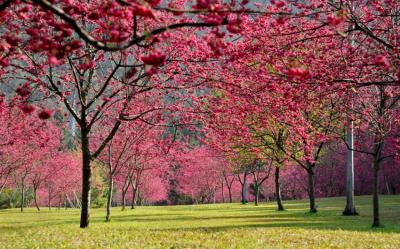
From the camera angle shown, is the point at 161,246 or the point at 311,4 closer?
the point at 161,246

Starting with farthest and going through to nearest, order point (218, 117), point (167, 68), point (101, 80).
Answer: point (101, 80), point (218, 117), point (167, 68)

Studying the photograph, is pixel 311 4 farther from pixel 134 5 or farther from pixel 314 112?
pixel 314 112

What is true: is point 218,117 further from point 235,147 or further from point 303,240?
point 235,147

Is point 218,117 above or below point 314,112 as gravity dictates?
below

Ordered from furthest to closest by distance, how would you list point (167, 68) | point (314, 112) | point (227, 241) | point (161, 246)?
1. point (314, 112)
2. point (167, 68)
3. point (227, 241)
4. point (161, 246)

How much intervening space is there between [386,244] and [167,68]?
974 centimetres

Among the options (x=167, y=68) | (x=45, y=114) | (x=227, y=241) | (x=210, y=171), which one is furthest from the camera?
(x=210, y=171)

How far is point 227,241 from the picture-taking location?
14.1 meters

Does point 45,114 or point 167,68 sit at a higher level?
point 167,68

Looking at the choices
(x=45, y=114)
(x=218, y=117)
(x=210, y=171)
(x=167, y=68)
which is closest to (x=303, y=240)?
(x=218, y=117)

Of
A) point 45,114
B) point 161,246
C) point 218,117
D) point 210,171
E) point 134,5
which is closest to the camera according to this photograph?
point 134,5

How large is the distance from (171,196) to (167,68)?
80.6 m

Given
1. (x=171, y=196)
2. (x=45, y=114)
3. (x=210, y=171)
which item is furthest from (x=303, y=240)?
(x=171, y=196)

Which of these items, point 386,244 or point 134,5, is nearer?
point 134,5
